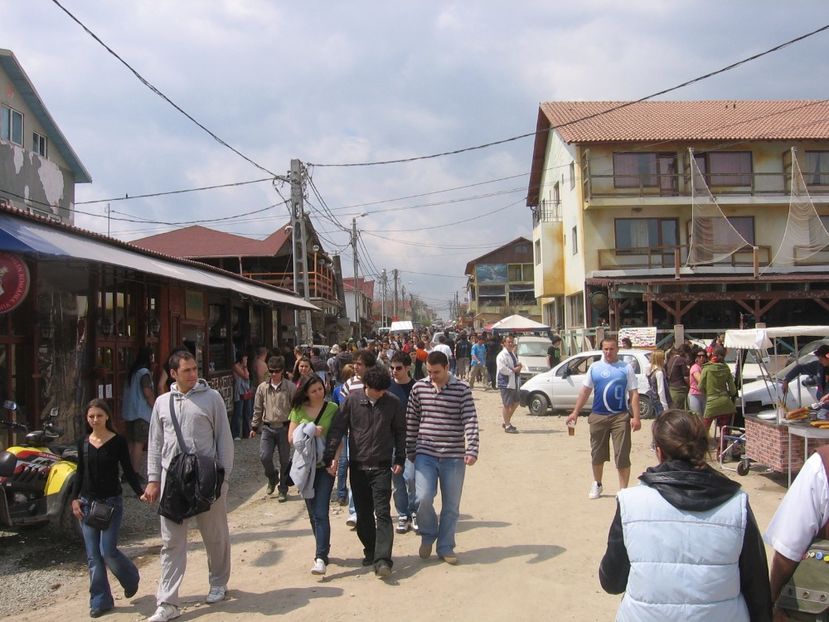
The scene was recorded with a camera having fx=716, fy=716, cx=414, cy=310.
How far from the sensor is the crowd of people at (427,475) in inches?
97.5

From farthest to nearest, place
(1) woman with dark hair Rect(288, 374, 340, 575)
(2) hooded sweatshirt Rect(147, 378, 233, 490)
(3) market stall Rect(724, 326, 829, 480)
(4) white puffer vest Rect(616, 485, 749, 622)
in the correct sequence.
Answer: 1. (3) market stall Rect(724, 326, 829, 480)
2. (1) woman with dark hair Rect(288, 374, 340, 575)
3. (2) hooded sweatshirt Rect(147, 378, 233, 490)
4. (4) white puffer vest Rect(616, 485, 749, 622)

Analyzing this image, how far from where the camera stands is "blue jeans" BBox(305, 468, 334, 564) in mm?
5543

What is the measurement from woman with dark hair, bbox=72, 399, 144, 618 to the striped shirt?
2171mm

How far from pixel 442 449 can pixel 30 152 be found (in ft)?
74.4

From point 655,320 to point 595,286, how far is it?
10.2 ft

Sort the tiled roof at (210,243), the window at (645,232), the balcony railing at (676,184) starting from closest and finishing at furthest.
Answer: the balcony railing at (676,184) < the window at (645,232) < the tiled roof at (210,243)

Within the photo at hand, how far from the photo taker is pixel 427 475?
5805mm

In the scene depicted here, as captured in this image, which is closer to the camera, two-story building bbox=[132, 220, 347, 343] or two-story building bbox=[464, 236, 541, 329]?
two-story building bbox=[132, 220, 347, 343]

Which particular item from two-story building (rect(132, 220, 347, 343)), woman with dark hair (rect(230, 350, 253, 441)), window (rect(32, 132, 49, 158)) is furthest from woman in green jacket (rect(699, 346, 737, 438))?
window (rect(32, 132, 49, 158))

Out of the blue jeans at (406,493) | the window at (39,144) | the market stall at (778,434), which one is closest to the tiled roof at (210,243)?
the window at (39,144)

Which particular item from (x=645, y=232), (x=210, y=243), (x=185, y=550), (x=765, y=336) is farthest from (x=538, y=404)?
(x=210, y=243)

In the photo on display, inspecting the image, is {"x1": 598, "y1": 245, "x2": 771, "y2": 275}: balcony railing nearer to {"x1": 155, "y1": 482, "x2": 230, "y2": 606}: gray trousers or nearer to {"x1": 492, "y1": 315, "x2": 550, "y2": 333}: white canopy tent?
{"x1": 492, "y1": 315, "x2": 550, "y2": 333}: white canopy tent

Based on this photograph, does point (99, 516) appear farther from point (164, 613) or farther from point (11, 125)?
point (11, 125)

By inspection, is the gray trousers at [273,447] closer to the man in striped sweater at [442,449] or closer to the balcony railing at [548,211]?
the man in striped sweater at [442,449]
